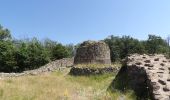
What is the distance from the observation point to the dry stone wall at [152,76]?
10.5 meters

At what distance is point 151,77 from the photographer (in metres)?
11.7

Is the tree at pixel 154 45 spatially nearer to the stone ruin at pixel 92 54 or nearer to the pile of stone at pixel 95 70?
the stone ruin at pixel 92 54

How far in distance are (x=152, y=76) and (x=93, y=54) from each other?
2118cm

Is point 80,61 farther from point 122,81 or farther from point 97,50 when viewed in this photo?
point 122,81

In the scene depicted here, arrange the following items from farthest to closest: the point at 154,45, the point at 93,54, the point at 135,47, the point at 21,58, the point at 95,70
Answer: the point at 154,45 < the point at 135,47 < the point at 21,58 < the point at 93,54 < the point at 95,70

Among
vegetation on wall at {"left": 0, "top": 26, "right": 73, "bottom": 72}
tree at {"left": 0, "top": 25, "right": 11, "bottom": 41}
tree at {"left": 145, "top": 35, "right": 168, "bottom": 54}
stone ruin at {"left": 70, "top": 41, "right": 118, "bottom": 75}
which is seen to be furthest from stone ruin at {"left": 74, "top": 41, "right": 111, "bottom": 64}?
tree at {"left": 0, "top": 25, "right": 11, "bottom": 41}

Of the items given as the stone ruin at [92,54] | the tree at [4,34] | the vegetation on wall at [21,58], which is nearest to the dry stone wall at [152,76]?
the stone ruin at [92,54]

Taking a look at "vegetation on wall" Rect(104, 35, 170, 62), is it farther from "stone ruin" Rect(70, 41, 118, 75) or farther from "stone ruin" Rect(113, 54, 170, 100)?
"stone ruin" Rect(113, 54, 170, 100)

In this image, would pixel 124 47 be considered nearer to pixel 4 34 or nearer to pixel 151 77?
pixel 4 34

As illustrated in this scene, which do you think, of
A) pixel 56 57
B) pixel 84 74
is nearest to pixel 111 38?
pixel 56 57

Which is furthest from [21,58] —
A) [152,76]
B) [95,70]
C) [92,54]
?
[152,76]

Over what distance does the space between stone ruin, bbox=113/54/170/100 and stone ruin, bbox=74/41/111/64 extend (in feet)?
58.8

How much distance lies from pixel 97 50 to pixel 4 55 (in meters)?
23.8

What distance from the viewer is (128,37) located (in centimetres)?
8712
